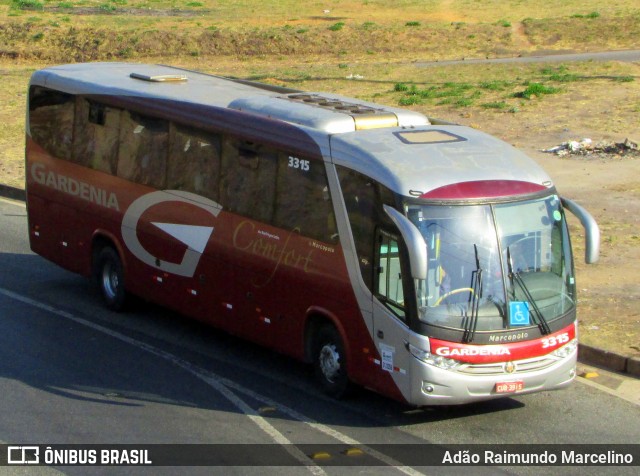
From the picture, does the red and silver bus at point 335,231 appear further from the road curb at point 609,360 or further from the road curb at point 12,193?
the road curb at point 12,193

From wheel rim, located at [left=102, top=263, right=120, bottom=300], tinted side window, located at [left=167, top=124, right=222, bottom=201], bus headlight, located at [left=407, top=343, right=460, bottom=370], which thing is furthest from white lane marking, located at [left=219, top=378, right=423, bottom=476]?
wheel rim, located at [left=102, top=263, right=120, bottom=300]

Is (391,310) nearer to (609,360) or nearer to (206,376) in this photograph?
(206,376)

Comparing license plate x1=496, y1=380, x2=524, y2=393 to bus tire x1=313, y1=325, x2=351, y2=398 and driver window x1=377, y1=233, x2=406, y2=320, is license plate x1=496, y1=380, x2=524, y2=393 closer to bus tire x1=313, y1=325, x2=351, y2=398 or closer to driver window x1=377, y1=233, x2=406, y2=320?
driver window x1=377, y1=233, x2=406, y2=320

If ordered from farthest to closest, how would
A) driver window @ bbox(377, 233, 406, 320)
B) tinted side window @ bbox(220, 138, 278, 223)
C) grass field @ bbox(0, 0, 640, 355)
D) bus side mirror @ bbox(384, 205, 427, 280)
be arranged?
grass field @ bbox(0, 0, 640, 355) → tinted side window @ bbox(220, 138, 278, 223) → driver window @ bbox(377, 233, 406, 320) → bus side mirror @ bbox(384, 205, 427, 280)

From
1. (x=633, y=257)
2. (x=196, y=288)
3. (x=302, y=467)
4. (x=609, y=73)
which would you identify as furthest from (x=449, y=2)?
(x=302, y=467)

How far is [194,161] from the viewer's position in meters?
12.4

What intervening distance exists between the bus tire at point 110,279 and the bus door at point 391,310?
207 inches

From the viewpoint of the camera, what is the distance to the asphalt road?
31.3ft

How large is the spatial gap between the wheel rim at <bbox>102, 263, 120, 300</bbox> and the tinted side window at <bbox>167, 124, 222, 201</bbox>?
2.10m

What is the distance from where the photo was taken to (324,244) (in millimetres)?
10555

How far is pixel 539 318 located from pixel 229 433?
10.3ft

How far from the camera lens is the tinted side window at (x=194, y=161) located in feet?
39.7

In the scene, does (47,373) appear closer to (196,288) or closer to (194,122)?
(196,288)

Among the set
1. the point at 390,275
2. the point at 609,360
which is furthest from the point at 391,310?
the point at 609,360
